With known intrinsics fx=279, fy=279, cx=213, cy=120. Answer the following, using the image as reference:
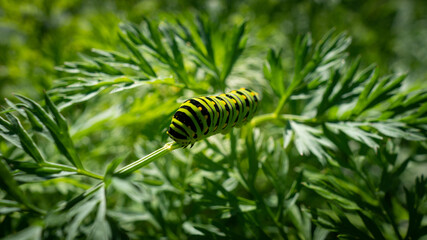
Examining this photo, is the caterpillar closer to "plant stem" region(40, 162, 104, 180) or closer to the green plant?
the green plant

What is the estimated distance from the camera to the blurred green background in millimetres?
1824

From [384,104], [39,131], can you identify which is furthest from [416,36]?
[39,131]

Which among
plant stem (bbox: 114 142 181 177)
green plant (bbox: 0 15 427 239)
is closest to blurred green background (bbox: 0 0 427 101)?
green plant (bbox: 0 15 427 239)

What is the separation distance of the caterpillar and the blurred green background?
113cm

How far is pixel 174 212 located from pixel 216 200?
363 millimetres

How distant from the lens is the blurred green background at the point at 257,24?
5.98 feet

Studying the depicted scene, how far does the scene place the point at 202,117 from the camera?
2.23 ft

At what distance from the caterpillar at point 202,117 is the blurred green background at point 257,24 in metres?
1.13

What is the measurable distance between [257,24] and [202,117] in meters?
1.43

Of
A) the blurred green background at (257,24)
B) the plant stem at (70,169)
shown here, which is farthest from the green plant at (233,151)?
the blurred green background at (257,24)

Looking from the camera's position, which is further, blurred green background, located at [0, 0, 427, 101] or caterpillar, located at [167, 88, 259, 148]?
blurred green background, located at [0, 0, 427, 101]

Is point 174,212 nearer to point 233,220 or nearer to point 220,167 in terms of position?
point 233,220

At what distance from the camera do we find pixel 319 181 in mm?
919

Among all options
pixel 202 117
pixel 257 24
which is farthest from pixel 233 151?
pixel 257 24
